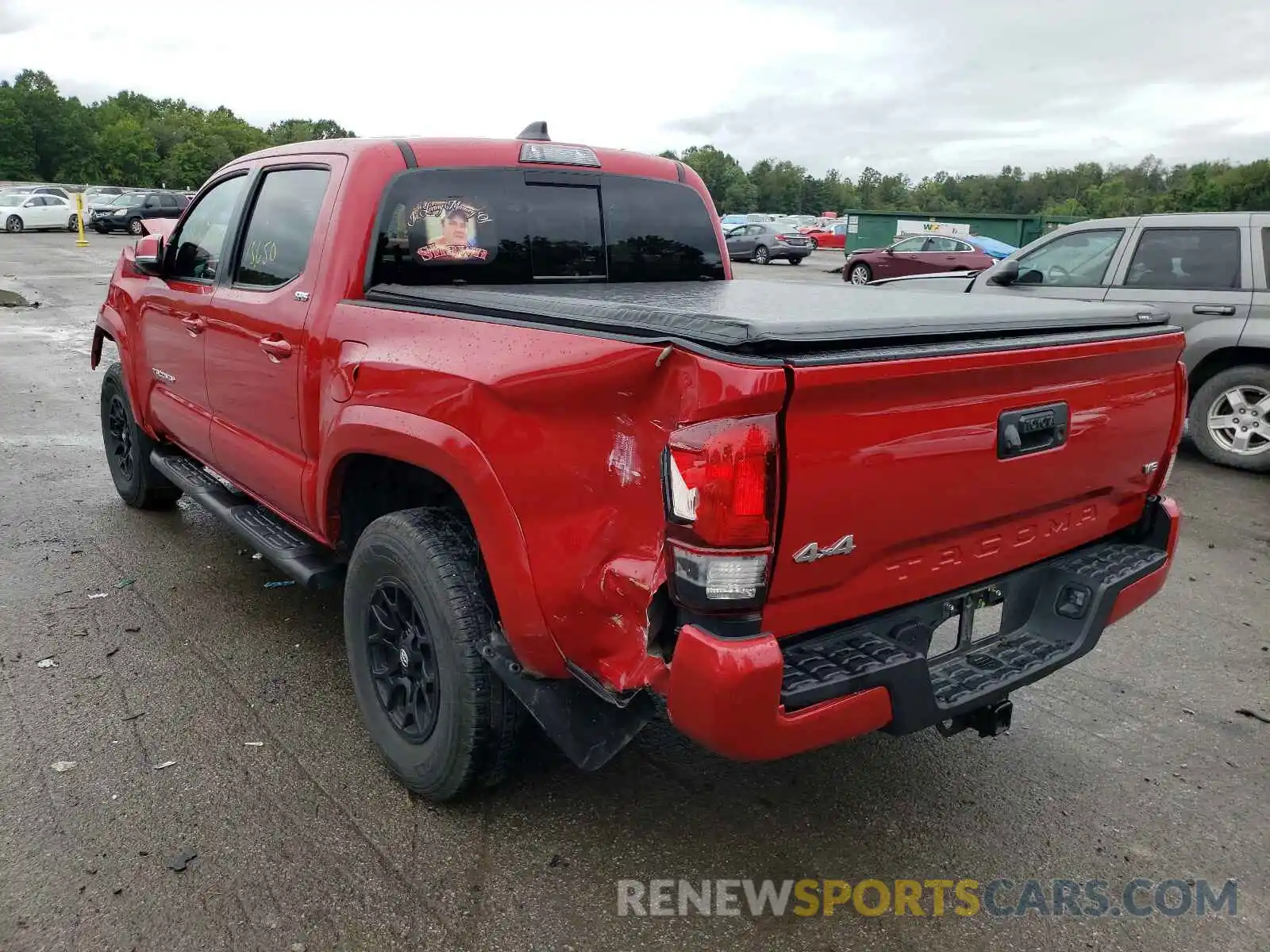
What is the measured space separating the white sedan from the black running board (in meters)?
36.4

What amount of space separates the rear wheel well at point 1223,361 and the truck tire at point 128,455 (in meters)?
6.98

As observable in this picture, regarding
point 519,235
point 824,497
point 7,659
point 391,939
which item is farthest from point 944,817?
point 7,659

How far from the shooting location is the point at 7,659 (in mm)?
3793

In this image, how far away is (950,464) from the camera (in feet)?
7.64

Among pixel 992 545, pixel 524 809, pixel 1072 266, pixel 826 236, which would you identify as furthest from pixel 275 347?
pixel 826 236

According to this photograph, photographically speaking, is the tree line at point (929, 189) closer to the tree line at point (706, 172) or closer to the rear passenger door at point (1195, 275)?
the tree line at point (706, 172)

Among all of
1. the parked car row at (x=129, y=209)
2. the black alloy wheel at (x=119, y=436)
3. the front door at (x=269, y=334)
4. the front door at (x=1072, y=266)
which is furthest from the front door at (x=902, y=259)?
the parked car row at (x=129, y=209)

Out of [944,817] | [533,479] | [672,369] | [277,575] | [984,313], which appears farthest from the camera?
[277,575]

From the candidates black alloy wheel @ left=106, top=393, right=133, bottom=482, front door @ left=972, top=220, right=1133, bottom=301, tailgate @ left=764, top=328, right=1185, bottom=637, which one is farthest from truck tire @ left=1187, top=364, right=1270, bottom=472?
black alloy wheel @ left=106, top=393, right=133, bottom=482

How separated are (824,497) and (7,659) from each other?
11.2ft

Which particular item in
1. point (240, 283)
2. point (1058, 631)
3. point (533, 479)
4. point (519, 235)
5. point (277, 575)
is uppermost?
point (519, 235)

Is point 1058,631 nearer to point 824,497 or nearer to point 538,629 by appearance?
point 824,497

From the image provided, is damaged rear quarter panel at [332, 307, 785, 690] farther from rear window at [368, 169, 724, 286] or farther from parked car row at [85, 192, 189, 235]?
parked car row at [85, 192, 189, 235]

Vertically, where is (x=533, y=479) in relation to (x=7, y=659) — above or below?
above
